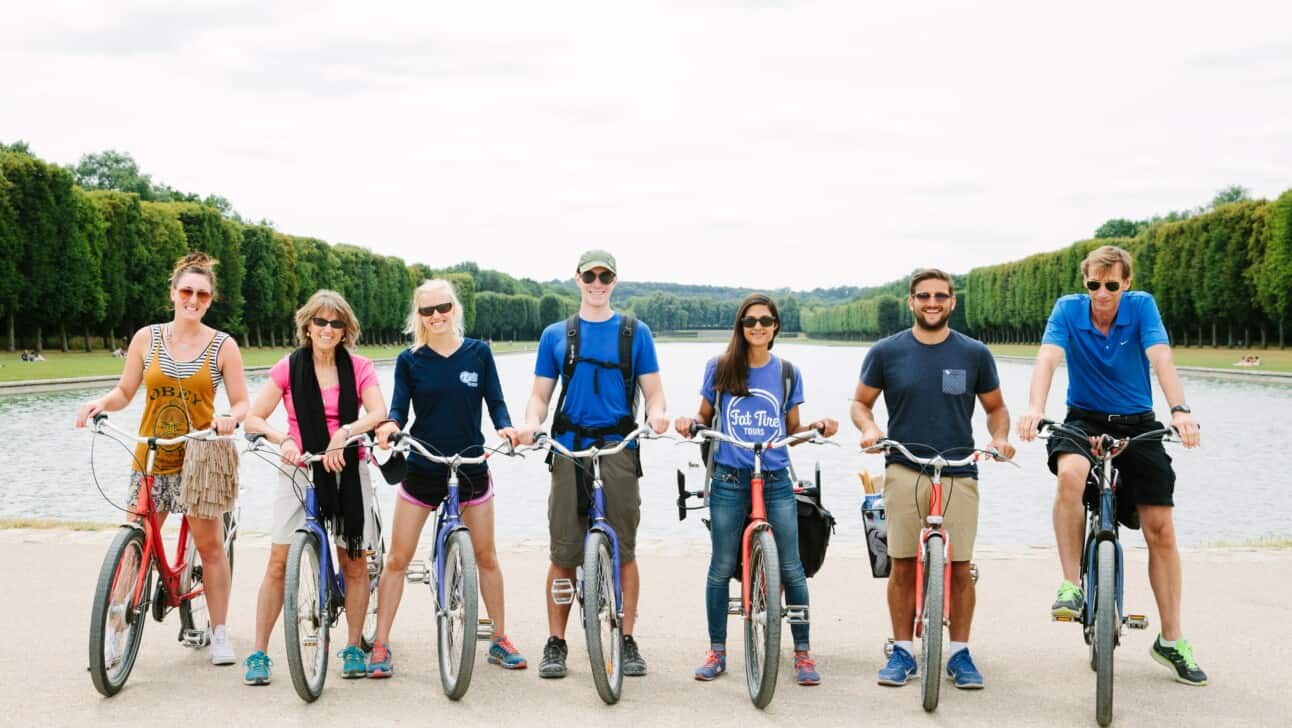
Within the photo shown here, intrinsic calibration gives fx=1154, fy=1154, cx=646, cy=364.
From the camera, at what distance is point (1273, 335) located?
63781mm

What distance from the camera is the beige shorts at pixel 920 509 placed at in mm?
5457

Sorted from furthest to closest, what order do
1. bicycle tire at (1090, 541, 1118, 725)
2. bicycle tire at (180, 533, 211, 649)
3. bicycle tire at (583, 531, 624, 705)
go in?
bicycle tire at (180, 533, 211, 649) → bicycle tire at (583, 531, 624, 705) → bicycle tire at (1090, 541, 1118, 725)

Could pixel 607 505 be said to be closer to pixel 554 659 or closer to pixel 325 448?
pixel 554 659

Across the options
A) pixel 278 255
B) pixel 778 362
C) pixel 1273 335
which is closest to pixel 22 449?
pixel 778 362

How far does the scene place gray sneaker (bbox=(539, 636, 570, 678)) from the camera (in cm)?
555

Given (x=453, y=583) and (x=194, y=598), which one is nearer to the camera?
(x=453, y=583)

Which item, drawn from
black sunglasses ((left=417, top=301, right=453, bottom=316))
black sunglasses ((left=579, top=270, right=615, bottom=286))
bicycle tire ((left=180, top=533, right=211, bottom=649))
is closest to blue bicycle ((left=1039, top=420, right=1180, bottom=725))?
black sunglasses ((left=579, top=270, right=615, bottom=286))

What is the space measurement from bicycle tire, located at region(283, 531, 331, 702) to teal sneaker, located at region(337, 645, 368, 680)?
0.12m

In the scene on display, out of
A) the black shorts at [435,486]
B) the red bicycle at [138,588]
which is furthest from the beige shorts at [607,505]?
the red bicycle at [138,588]

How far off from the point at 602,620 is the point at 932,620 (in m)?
1.49

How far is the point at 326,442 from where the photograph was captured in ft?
18.3

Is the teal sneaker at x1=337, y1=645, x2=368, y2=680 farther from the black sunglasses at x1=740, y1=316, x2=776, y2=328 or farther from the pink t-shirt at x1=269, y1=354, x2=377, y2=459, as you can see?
the black sunglasses at x1=740, y1=316, x2=776, y2=328

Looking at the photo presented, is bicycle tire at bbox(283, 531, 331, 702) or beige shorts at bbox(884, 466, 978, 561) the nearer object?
bicycle tire at bbox(283, 531, 331, 702)

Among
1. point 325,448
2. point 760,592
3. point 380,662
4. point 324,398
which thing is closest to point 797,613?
point 760,592
